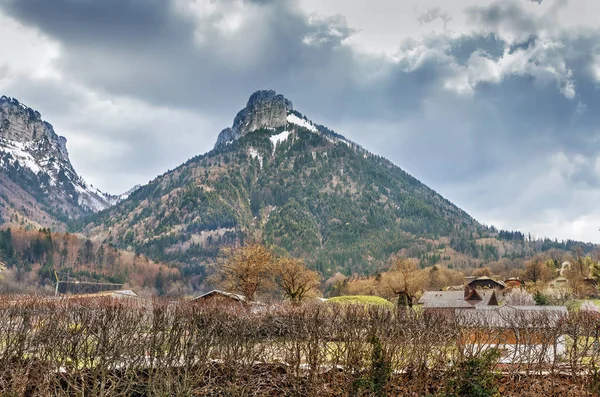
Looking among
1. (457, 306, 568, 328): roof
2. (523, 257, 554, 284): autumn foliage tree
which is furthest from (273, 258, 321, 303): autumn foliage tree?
(523, 257, 554, 284): autumn foliage tree

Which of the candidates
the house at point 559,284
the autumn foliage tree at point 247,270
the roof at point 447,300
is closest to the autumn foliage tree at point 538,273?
the house at point 559,284

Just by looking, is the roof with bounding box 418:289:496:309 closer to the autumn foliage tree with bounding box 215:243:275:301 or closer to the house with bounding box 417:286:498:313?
the house with bounding box 417:286:498:313

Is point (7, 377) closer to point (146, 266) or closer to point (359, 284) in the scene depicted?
point (359, 284)

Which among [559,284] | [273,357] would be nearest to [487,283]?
[559,284]

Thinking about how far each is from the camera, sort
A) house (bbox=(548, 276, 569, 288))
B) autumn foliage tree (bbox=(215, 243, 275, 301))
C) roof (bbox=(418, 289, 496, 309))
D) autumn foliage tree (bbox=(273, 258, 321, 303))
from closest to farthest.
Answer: autumn foliage tree (bbox=(215, 243, 275, 301)) < autumn foliage tree (bbox=(273, 258, 321, 303)) < roof (bbox=(418, 289, 496, 309)) < house (bbox=(548, 276, 569, 288))

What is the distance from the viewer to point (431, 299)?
237 feet

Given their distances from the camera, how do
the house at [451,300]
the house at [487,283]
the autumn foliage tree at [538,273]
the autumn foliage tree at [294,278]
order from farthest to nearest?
the house at [487,283]
the autumn foliage tree at [538,273]
the house at [451,300]
the autumn foliage tree at [294,278]

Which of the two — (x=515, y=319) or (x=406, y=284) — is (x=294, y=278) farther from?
(x=515, y=319)

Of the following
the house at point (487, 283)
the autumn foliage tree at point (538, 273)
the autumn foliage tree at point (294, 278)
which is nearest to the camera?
the autumn foliage tree at point (294, 278)

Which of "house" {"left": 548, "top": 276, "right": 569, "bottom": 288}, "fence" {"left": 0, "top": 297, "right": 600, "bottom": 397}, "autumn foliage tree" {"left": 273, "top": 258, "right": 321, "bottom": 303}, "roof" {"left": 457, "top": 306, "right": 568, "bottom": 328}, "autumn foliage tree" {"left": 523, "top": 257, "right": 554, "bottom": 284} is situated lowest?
"fence" {"left": 0, "top": 297, "right": 600, "bottom": 397}

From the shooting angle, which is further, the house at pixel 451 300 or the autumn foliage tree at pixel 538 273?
the autumn foliage tree at pixel 538 273

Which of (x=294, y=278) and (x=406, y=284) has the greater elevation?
(x=406, y=284)

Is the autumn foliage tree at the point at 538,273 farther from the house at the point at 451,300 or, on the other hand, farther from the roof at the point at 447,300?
the roof at the point at 447,300

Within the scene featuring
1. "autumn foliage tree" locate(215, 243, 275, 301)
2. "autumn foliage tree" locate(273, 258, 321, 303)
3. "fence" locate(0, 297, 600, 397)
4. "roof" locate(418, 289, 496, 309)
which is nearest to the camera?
"fence" locate(0, 297, 600, 397)
